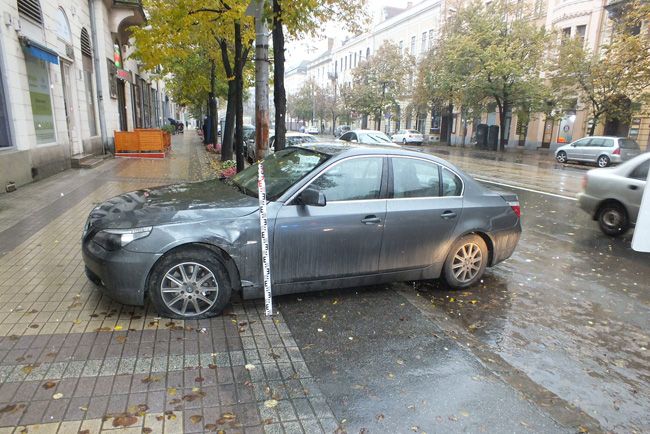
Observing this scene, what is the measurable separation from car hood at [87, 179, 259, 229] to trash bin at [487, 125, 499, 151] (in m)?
36.9

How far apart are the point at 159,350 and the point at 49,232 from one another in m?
4.37

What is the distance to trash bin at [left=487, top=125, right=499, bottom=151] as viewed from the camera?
3816cm

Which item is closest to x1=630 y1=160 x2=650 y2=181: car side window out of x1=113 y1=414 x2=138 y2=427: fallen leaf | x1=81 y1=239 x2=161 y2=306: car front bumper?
x1=81 y1=239 x2=161 y2=306: car front bumper

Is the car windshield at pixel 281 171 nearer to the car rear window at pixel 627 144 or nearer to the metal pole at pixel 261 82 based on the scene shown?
the metal pole at pixel 261 82

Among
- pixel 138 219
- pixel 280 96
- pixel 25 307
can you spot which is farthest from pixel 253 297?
pixel 280 96

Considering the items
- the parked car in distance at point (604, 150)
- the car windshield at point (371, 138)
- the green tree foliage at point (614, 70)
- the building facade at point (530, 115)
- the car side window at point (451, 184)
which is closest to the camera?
the car side window at point (451, 184)

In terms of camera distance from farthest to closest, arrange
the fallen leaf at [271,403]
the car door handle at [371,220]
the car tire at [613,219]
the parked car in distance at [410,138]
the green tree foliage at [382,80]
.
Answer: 1. the green tree foliage at [382,80]
2. the parked car in distance at [410,138]
3. the car tire at [613,219]
4. the car door handle at [371,220]
5. the fallen leaf at [271,403]

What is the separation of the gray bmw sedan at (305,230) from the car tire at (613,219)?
12.9 ft

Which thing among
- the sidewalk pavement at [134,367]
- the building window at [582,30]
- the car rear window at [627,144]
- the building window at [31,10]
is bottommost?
the sidewalk pavement at [134,367]

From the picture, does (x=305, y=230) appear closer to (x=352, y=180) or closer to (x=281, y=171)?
(x=352, y=180)

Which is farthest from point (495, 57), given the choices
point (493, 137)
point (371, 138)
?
point (371, 138)

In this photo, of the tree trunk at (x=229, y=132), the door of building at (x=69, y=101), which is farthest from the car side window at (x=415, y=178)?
the tree trunk at (x=229, y=132)

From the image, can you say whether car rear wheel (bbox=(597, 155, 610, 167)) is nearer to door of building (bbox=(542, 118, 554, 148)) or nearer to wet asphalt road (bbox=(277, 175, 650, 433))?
A: door of building (bbox=(542, 118, 554, 148))

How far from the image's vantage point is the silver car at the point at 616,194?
8.08 m
